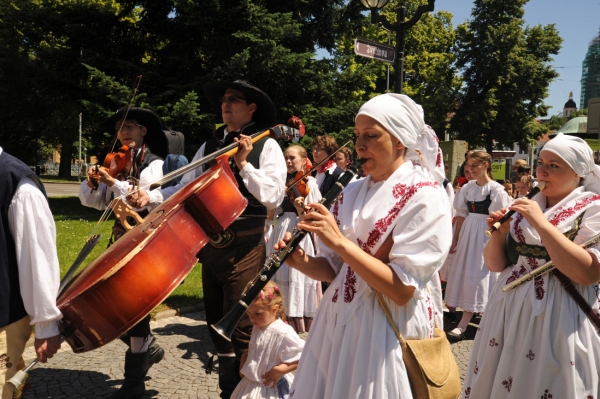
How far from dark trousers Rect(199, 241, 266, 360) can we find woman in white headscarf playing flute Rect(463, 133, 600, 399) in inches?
62.1

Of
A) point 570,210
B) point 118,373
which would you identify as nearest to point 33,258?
point 118,373

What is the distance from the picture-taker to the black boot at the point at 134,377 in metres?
3.89

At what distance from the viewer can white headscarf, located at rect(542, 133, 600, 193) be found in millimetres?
2979

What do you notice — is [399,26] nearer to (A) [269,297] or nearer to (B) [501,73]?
(A) [269,297]

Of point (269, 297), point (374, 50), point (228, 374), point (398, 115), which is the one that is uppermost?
point (374, 50)

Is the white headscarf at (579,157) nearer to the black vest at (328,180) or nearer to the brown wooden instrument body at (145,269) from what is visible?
the brown wooden instrument body at (145,269)

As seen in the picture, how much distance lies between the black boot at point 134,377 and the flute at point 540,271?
2752 millimetres

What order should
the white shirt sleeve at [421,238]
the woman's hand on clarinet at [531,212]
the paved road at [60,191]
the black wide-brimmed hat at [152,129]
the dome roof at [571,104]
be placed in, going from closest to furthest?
1. the white shirt sleeve at [421,238]
2. the woman's hand on clarinet at [531,212]
3. the black wide-brimmed hat at [152,129]
4. the paved road at [60,191]
5. the dome roof at [571,104]

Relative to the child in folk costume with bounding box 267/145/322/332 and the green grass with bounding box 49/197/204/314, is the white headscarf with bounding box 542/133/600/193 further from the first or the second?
the child in folk costume with bounding box 267/145/322/332

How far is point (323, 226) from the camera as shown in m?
2.06

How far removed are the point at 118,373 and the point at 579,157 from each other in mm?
4046

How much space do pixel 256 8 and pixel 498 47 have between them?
75.5ft

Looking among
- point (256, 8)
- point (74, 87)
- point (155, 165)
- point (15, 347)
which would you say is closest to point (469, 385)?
point (15, 347)

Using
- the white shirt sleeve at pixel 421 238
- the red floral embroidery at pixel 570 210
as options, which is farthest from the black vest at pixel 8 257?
the red floral embroidery at pixel 570 210
